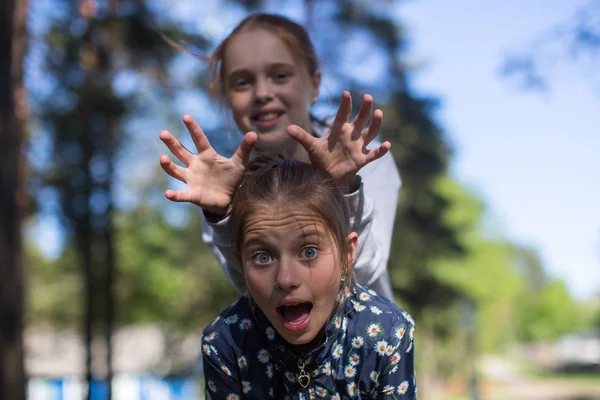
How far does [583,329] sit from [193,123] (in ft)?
293

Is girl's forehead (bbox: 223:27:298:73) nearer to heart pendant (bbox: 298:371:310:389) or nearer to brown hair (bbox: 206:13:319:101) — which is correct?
brown hair (bbox: 206:13:319:101)

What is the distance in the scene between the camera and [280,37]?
2.80m

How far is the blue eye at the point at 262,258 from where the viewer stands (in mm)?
2010

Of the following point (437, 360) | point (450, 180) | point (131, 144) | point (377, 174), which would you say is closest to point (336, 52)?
point (131, 144)

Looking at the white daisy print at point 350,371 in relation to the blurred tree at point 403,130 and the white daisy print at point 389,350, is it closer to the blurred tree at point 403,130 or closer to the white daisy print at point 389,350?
the white daisy print at point 389,350

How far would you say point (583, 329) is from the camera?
3285 inches

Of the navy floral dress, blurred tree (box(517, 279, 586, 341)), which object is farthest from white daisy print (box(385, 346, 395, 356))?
blurred tree (box(517, 279, 586, 341))

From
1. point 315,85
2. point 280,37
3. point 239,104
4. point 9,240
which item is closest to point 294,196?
point 239,104

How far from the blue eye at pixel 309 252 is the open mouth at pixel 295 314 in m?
0.14

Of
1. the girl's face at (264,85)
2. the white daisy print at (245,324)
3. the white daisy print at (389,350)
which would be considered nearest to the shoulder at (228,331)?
the white daisy print at (245,324)

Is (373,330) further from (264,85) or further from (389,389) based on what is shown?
(264,85)

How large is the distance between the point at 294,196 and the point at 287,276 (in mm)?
228

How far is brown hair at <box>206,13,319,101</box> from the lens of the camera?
2.81 m

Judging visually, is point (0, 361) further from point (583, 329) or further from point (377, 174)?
point (583, 329)
